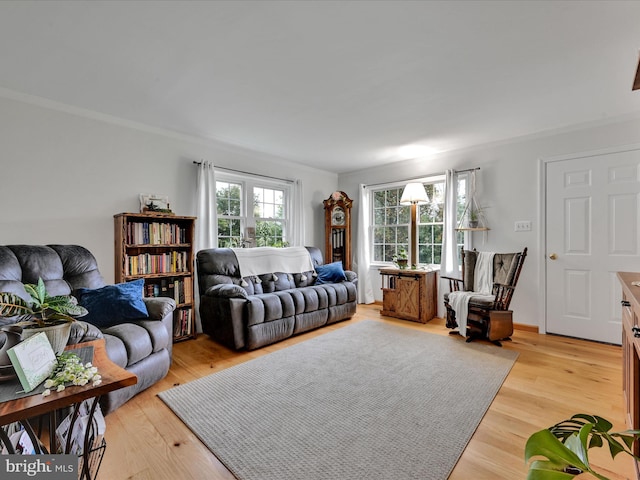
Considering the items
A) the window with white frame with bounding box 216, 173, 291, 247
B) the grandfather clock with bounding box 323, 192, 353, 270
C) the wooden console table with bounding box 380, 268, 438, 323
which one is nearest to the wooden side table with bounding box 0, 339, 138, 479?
the window with white frame with bounding box 216, 173, 291, 247

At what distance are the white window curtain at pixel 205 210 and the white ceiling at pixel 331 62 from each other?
22.1 inches

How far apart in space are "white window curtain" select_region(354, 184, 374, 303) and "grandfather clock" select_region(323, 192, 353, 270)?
0.22 m

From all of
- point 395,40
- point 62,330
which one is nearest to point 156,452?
point 62,330

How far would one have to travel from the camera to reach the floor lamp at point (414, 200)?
4152 mm

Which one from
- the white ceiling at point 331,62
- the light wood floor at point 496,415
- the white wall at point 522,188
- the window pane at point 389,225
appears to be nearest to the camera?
the light wood floor at point 496,415

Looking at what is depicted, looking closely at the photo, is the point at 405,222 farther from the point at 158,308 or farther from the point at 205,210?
the point at 158,308

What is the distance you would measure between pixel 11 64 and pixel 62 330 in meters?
2.28

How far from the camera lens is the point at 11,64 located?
2.18 metres

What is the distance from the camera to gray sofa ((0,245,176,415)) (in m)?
1.95

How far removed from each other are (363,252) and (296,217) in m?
1.32

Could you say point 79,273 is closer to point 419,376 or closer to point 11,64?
point 11,64

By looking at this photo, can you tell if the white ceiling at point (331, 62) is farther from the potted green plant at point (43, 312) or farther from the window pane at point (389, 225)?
the window pane at point (389, 225)

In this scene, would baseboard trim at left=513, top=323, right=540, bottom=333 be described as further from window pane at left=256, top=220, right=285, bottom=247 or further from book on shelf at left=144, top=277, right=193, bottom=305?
book on shelf at left=144, top=277, right=193, bottom=305

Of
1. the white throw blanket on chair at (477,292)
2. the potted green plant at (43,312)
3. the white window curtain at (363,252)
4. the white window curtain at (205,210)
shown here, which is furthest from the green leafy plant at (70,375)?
the white window curtain at (363,252)
